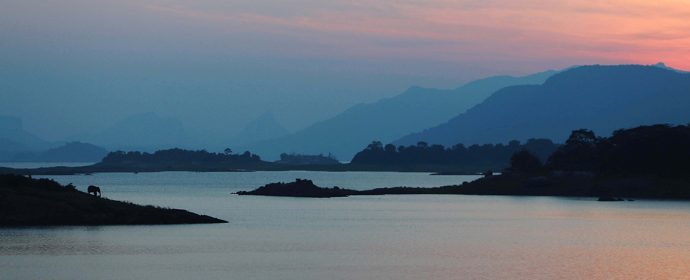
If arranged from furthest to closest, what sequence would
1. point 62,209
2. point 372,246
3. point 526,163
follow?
point 526,163
point 62,209
point 372,246

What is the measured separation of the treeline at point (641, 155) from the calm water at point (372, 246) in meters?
29.7

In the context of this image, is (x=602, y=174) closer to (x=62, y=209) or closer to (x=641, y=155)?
(x=641, y=155)

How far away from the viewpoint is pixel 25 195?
90812mm

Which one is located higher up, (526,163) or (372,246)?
(526,163)

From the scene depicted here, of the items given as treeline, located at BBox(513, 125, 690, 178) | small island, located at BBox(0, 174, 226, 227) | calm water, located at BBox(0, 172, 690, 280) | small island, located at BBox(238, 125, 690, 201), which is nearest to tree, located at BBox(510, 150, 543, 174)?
small island, located at BBox(238, 125, 690, 201)

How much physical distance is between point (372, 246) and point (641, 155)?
271 feet

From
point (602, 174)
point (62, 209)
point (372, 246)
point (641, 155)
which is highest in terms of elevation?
point (641, 155)

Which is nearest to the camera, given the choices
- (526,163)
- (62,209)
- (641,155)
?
(62,209)

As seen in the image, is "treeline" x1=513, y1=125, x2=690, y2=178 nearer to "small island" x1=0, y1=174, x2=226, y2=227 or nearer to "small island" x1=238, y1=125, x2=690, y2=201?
"small island" x1=238, y1=125, x2=690, y2=201

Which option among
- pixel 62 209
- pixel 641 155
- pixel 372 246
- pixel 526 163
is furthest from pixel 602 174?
pixel 62 209

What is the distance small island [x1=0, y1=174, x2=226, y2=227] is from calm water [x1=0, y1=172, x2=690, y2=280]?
2.80 metres

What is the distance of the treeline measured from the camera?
14775 centimetres

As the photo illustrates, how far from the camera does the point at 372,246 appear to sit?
76.3 metres

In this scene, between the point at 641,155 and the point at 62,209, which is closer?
the point at 62,209
